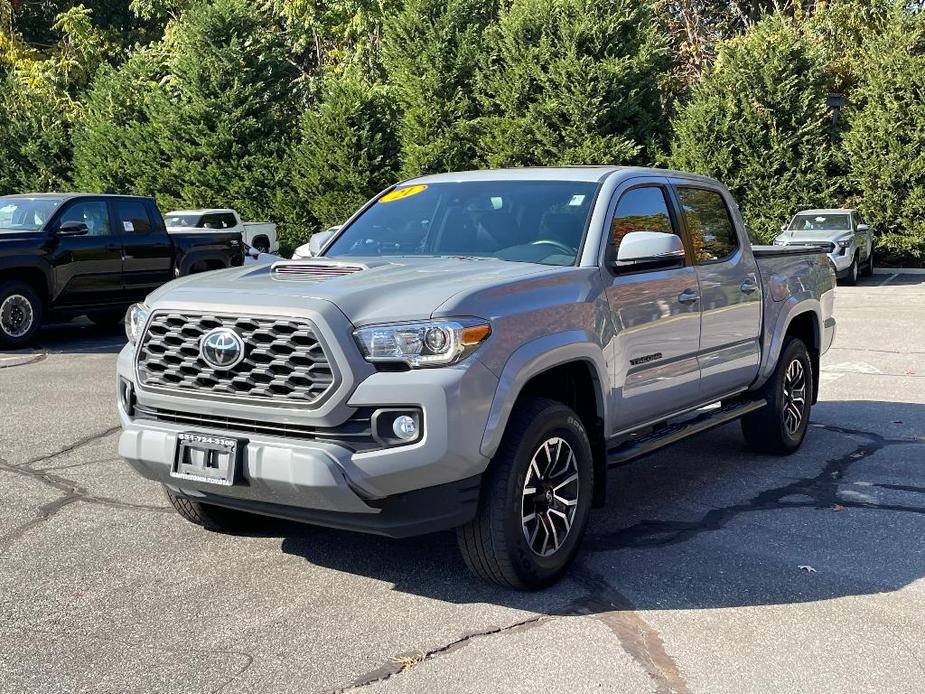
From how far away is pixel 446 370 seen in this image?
160 inches

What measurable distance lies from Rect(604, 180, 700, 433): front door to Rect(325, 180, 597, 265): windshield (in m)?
0.24

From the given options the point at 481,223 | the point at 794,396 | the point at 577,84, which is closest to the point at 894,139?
the point at 577,84

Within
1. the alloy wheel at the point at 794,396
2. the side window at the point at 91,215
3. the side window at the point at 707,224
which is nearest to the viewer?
the side window at the point at 707,224

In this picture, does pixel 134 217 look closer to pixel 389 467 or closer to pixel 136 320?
pixel 136 320

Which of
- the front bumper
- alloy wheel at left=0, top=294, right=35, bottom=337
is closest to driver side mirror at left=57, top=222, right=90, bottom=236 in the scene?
alloy wheel at left=0, top=294, right=35, bottom=337

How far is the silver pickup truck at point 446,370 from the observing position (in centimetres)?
408

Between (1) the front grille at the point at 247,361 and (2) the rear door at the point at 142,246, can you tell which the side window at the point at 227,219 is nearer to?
(2) the rear door at the point at 142,246

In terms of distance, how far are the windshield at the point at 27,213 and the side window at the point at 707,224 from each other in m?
9.15

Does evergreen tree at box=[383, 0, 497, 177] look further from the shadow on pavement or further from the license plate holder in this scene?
the license plate holder

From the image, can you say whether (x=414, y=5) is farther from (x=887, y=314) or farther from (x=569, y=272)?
(x=569, y=272)

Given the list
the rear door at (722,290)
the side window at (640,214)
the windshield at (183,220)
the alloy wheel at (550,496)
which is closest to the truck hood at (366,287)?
the side window at (640,214)

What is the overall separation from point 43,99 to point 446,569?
132ft

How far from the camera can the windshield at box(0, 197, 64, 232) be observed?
1291 cm

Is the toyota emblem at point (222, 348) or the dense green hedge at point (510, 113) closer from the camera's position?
the toyota emblem at point (222, 348)
